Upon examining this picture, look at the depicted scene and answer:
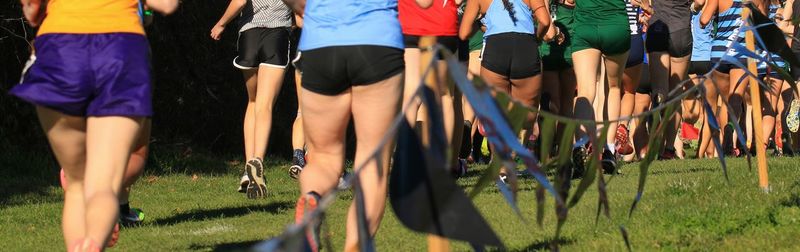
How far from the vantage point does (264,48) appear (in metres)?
10.8

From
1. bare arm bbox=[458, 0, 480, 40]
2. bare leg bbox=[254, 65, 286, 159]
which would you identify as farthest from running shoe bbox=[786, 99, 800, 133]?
bare leg bbox=[254, 65, 286, 159]

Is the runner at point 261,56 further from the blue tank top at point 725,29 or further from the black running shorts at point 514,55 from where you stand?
the blue tank top at point 725,29

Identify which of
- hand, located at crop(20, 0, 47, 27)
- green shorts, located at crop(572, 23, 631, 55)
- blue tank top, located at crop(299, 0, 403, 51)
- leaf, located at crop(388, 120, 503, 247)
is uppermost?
leaf, located at crop(388, 120, 503, 247)

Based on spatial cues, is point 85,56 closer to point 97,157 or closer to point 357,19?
point 97,157

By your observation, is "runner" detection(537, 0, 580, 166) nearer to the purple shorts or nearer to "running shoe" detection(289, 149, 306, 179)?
"running shoe" detection(289, 149, 306, 179)

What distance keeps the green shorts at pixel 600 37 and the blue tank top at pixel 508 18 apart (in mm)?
553

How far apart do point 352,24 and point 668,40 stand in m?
8.79

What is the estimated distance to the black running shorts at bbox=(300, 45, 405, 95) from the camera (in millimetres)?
5828

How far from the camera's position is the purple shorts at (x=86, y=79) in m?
5.34

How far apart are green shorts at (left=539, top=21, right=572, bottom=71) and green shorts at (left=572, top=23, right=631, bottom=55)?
1134 millimetres

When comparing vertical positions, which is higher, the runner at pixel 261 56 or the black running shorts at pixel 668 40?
the runner at pixel 261 56

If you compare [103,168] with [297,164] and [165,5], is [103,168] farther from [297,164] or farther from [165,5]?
[297,164]

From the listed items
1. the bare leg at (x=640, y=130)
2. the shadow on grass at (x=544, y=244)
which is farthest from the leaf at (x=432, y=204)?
the bare leg at (x=640, y=130)

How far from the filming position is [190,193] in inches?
450
